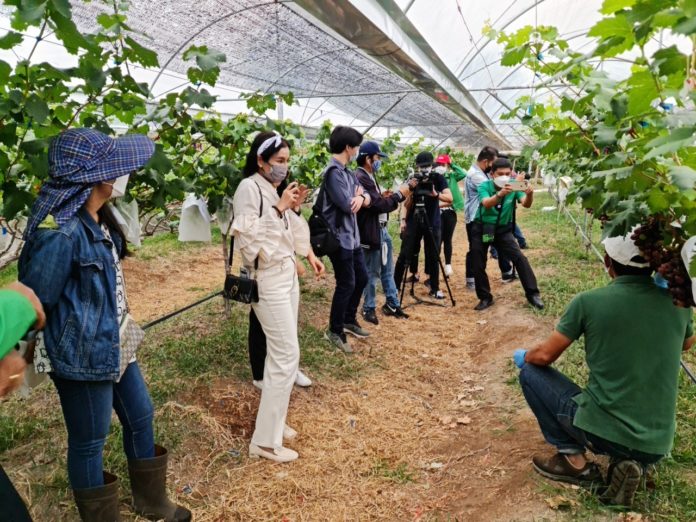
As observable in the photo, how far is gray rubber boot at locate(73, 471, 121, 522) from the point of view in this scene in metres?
1.92

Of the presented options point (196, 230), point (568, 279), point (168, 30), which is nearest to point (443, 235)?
point (568, 279)

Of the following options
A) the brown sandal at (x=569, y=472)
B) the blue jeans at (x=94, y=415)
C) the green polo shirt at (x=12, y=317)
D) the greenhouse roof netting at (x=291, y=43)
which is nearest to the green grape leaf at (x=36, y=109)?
the greenhouse roof netting at (x=291, y=43)

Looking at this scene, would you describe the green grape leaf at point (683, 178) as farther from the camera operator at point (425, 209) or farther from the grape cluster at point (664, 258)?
the camera operator at point (425, 209)

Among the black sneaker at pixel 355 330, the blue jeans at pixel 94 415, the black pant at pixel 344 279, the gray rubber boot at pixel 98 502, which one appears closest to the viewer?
the blue jeans at pixel 94 415

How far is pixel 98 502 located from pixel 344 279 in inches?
101

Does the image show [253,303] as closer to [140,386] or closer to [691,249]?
[140,386]

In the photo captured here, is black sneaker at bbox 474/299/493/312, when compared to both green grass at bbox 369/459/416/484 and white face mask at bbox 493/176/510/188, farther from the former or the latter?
green grass at bbox 369/459/416/484

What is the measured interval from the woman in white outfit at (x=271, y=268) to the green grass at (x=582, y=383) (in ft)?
4.59

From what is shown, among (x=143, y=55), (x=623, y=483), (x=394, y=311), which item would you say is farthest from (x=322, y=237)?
(x=623, y=483)

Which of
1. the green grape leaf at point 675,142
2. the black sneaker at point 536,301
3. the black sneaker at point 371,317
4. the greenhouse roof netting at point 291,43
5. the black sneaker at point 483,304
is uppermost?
the greenhouse roof netting at point 291,43

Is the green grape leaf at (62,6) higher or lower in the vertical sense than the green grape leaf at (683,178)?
higher

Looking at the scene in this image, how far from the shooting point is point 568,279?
6.17 metres

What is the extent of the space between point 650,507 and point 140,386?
2.23m

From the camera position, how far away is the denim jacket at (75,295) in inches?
66.1
